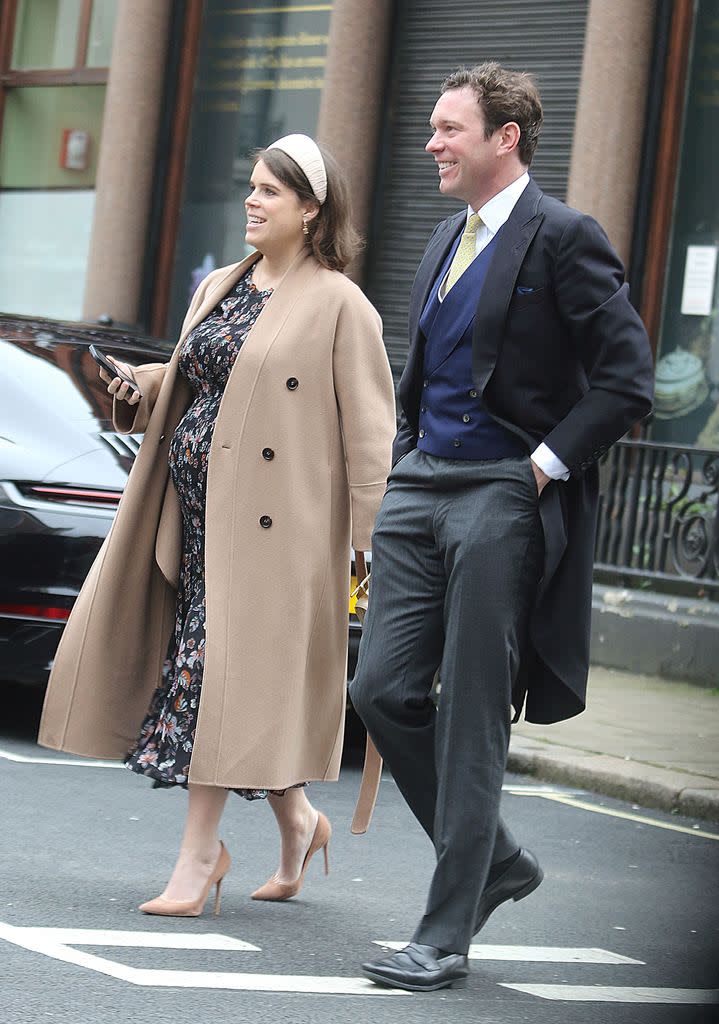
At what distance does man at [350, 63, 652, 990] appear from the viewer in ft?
14.1

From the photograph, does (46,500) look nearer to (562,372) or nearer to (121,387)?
(121,387)

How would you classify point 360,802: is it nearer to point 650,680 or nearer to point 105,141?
point 650,680

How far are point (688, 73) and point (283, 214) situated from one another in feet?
27.7

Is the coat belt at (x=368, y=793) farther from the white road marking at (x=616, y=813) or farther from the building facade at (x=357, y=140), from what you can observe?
the building facade at (x=357, y=140)

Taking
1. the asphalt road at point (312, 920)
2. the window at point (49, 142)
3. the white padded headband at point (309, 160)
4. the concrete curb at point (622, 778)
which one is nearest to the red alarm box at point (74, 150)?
the window at point (49, 142)

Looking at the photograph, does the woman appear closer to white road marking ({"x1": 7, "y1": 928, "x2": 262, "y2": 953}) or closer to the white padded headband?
the white padded headband

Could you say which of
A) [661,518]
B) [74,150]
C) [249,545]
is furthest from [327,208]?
[74,150]

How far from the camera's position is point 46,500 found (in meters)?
7.08

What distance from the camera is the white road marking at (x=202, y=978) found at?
4.18m

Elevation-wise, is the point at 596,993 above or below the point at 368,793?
below

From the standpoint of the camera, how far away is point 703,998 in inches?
83.6

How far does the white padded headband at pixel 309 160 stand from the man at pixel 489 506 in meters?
0.63

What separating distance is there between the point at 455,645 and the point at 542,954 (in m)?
0.96

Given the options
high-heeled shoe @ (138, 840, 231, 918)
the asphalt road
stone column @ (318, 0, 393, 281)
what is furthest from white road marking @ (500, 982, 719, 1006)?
stone column @ (318, 0, 393, 281)
